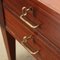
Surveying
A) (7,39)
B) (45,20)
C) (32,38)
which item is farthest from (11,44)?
(45,20)

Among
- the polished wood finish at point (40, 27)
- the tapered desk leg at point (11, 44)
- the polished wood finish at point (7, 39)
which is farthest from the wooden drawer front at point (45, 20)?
the tapered desk leg at point (11, 44)

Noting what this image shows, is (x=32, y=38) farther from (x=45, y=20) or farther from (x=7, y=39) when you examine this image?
(x=7, y=39)

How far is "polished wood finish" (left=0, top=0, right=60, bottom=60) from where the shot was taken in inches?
21.6

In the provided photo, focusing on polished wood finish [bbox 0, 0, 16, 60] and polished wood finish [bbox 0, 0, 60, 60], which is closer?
polished wood finish [bbox 0, 0, 60, 60]

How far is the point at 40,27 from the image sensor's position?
0.62m

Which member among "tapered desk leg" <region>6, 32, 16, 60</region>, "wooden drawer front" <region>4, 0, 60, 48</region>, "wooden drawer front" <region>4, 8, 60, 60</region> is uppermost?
"wooden drawer front" <region>4, 0, 60, 48</region>

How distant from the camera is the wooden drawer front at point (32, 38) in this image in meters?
0.63

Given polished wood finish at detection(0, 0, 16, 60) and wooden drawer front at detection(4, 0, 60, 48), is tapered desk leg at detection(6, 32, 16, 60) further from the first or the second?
wooden drawer front at detection(4, 0, 60, 48)

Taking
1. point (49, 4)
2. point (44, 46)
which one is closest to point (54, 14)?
point (49, 4)

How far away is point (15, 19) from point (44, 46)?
201 mm

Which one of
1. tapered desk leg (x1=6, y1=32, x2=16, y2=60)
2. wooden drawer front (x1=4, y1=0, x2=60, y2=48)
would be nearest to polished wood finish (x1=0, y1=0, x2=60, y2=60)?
wooden drawer front (x1=4, y1=0, x2=60, y2=48)

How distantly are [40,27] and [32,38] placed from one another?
9 cm

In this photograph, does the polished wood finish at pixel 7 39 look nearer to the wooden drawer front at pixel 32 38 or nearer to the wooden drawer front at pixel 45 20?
the wooden drawer front at pixel 32 38

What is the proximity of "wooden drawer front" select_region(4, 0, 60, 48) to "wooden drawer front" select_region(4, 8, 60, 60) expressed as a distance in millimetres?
47
